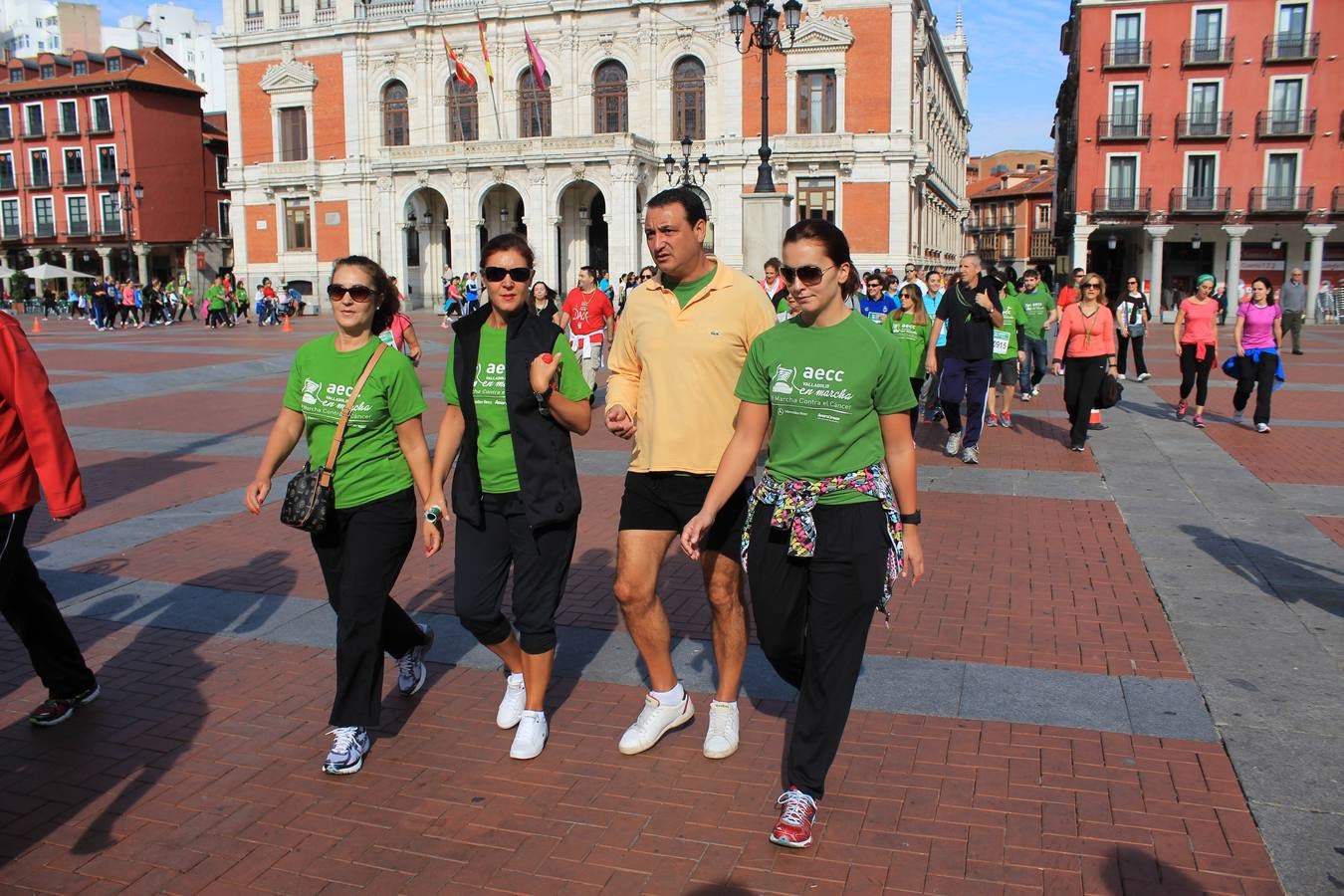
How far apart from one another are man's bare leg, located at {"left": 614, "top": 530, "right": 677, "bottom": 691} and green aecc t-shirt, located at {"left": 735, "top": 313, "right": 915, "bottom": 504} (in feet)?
2.17

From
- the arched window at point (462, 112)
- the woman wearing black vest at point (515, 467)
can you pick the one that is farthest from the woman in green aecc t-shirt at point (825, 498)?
the arched window at point (462, 112)

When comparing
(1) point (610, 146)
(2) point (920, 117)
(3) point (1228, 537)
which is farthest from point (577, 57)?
(3) point (1228, 537)

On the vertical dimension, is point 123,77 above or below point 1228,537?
above

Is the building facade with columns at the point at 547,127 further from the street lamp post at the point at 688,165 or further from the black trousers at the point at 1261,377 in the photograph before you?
the black trousers at the point at 1261,377

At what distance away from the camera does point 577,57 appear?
47.8m

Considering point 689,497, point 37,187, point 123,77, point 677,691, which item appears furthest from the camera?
point 37,187

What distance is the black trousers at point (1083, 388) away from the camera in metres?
10.6

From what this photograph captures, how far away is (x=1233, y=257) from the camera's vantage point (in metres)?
42.3

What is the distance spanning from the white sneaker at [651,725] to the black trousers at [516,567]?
44cm

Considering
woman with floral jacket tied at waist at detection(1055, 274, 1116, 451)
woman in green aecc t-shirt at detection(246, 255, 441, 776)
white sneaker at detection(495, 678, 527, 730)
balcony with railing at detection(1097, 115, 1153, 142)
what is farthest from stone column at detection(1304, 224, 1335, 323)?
woman in green aecc t-shirt at detection(246, 255, 441, 776)

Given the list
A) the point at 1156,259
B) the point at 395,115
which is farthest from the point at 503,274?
the point at 395,115

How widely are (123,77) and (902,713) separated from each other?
64209 mm

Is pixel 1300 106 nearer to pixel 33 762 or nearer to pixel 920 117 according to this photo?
pixel 920 117

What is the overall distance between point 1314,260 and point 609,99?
29190 mm
